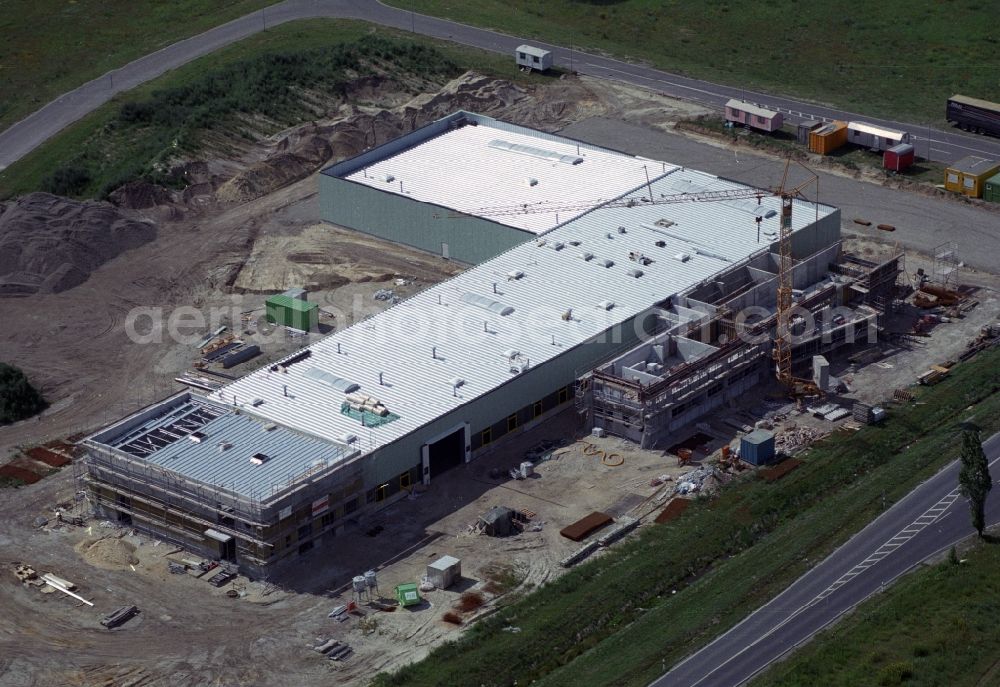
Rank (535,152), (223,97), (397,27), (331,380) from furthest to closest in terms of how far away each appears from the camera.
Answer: (397,27) → (223,97) → (535,152) → (331,380)

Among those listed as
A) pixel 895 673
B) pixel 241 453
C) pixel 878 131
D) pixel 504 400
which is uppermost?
pixel 878 131

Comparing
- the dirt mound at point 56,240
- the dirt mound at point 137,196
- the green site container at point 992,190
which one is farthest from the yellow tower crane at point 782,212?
the dirt mound at point 137,196

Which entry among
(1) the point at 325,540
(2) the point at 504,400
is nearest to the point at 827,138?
(2) the point at 504,400

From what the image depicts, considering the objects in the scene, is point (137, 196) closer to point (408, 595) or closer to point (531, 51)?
point (531, 51)

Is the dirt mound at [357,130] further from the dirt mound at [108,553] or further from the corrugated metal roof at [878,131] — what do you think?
the dirt mound at [108,553]

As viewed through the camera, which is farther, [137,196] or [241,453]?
[137,196]

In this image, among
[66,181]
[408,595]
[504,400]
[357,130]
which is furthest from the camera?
[357,130]

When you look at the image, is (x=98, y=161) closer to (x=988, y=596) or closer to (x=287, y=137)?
(x=287, y=137)
